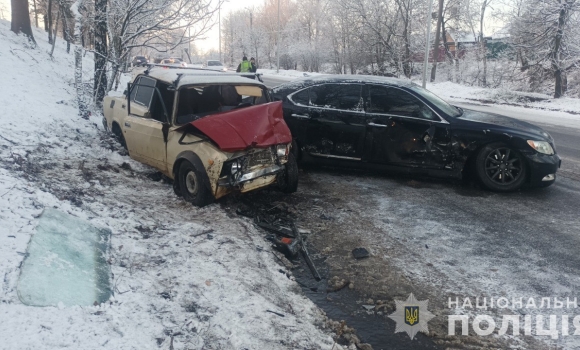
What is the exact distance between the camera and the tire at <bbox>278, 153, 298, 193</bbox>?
619 cm

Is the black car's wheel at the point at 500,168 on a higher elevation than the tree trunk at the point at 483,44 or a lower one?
lower

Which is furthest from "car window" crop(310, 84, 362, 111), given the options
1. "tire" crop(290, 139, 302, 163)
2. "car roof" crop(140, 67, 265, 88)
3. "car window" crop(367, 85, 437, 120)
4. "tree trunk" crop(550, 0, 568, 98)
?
"tree trunk" crop(550, 0, 568, 98)

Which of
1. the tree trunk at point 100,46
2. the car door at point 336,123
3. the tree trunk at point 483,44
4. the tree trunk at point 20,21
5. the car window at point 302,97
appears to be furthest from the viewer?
the tree trunk at point 483,44

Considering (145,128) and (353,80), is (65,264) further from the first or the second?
(353,80)

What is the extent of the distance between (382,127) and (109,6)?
7311mm

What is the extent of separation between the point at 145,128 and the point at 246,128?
1820 millimetres

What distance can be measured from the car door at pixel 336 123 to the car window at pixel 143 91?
8.14 feet

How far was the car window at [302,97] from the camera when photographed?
7.38 metres

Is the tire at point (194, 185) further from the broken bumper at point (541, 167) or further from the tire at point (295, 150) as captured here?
the broken bumper at point (541, 167)

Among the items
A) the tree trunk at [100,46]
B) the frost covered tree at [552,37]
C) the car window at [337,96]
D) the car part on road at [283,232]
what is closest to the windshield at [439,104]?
the car window at [337,96]

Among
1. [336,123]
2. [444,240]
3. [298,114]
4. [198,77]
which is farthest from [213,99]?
[444,240]

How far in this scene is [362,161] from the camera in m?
6.99

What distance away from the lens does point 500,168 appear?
20.9 ft

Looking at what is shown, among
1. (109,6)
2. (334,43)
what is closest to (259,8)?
(334,43)
